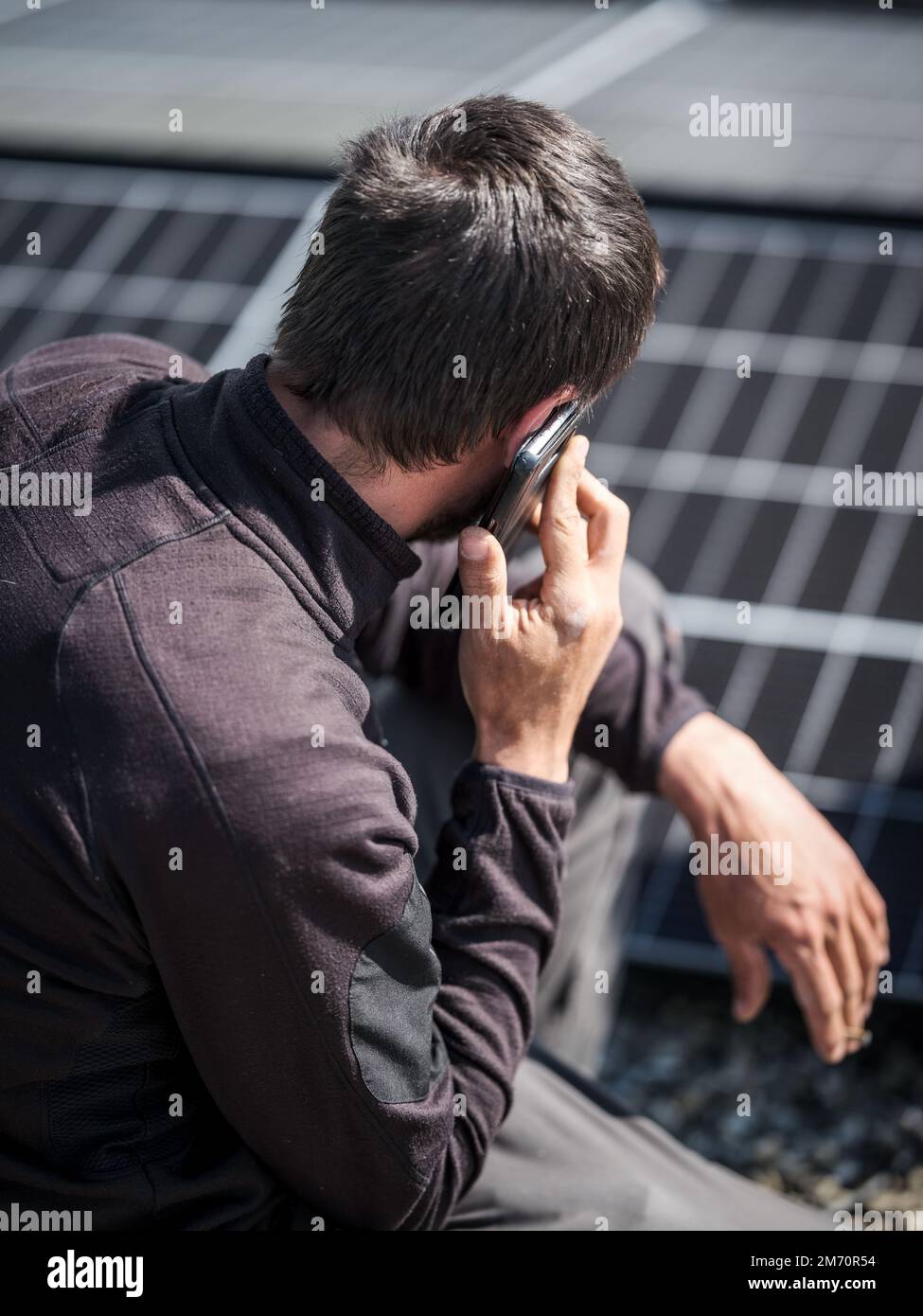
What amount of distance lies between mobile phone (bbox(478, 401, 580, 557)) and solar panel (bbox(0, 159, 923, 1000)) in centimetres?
159

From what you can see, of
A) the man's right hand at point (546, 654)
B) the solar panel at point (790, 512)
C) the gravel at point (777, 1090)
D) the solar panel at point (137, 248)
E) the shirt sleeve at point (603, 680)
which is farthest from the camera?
the solar panel at point (137, 248)

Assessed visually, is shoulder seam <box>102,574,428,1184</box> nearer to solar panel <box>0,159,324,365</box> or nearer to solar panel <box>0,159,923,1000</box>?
solar panel <box>0,159,923,1000</box>

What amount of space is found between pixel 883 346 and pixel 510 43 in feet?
7.72

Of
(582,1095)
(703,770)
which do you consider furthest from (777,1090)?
(703,770)

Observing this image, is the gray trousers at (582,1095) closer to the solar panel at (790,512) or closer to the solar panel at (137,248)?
the solar panel at (790,512)

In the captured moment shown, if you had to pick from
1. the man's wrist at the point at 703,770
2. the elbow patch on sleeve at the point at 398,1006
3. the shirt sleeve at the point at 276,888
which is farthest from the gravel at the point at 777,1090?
the elbow patch on sleeve at the point at 398,1006

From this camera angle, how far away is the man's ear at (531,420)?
6.41 feet

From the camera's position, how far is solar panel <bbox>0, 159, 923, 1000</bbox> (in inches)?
137

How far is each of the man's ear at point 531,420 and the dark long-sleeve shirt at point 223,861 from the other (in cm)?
21

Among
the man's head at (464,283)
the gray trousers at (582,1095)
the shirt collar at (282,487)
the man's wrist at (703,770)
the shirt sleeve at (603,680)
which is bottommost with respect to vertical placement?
the gray trousers at (582,1095)

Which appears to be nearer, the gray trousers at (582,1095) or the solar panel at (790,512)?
the gray trousers at (582,1095)

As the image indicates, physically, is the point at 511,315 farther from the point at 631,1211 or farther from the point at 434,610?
the point at 631,1211

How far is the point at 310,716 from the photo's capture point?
176cm
